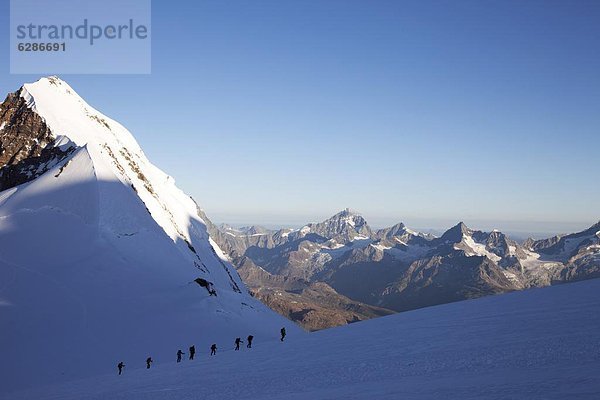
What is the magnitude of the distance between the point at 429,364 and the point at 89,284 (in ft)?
206

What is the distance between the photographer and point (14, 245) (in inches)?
2842

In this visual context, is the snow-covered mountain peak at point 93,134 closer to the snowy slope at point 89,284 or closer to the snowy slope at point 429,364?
the snowy slope at point 89,284

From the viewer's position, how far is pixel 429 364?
1933 centimetres

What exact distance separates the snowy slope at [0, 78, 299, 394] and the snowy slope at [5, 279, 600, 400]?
2119cm

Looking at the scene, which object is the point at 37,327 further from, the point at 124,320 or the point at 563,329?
the point at 563,329

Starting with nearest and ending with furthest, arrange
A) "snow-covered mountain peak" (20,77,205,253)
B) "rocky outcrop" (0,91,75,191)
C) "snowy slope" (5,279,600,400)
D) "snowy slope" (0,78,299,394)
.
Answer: "snowy slope" (5,279,600,400) < "snowy slope" (0,78,299,394) < "rocky outcrop" (0,91,75,191) < "snow-covered mountain peak" (20,77,205,253)

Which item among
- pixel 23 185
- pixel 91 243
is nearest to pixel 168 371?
pixel 91 243

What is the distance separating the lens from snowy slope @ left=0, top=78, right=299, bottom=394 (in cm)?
5462

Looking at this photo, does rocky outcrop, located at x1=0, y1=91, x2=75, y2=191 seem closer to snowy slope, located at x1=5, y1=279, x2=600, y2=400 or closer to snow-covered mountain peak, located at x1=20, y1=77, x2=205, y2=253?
snow-covered mountain peak, located at x1=20, y1=77, x2=205, y2=253

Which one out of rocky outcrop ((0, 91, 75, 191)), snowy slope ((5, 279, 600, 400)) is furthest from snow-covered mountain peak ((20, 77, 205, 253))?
snowy slope ((5, 279, 600, 400))

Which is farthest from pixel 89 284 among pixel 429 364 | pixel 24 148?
pixel 429 364

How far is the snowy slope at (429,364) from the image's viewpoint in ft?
49.6

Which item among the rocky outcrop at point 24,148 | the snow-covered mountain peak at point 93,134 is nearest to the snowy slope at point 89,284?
the snow-covered mountain peak at point 93,134

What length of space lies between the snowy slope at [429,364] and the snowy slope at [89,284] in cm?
2119
